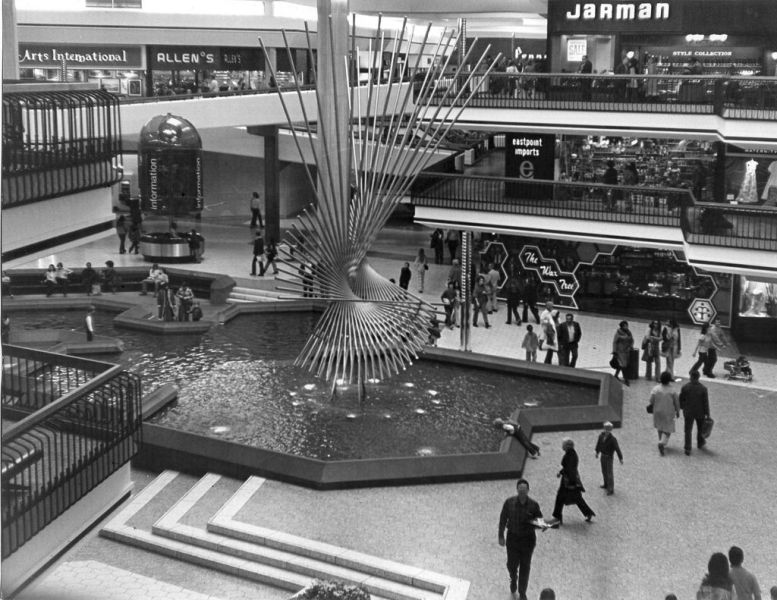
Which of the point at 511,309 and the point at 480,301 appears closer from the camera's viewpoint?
the point at 480,301

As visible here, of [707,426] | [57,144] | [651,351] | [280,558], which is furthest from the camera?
[651,351]

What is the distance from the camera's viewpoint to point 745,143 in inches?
723

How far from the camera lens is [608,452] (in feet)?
36.9

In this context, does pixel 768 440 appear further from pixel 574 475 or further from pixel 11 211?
pixel 11 211

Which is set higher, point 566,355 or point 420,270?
point 420,270

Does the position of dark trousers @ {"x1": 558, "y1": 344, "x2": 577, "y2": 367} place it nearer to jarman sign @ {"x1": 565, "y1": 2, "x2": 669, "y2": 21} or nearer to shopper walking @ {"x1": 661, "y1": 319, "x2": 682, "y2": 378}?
shopper walking @ {"x1": 661, "y1": 319, "x2": 682, "y2": 378}

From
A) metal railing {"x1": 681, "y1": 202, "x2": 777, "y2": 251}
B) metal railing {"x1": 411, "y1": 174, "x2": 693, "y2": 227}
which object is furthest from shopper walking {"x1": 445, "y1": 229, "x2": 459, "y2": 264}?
metal railing {"x1": 681, "y1": 202, "x2": 777, "y2": 251}

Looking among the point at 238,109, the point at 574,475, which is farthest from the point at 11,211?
the point at 238,109

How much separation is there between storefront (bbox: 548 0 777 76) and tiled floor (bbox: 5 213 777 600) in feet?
34.4

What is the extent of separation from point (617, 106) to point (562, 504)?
11.2 meters

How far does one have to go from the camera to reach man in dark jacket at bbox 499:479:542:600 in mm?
8734

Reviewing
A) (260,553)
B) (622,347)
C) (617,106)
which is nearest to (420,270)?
(617,106)

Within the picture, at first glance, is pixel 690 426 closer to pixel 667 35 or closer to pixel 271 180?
pixel 667 35

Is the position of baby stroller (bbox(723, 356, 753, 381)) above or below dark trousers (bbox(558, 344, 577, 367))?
below
